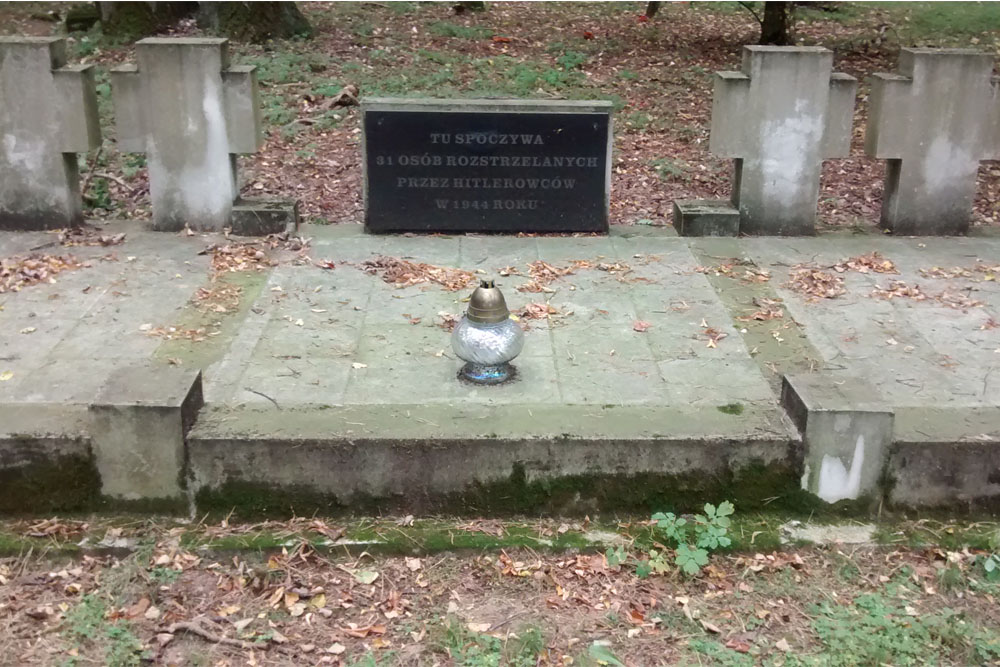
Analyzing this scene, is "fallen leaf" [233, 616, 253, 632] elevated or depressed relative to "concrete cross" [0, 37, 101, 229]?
depressed

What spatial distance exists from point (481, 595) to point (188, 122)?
452cm

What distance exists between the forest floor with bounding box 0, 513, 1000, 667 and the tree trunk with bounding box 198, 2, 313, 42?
10.0 m

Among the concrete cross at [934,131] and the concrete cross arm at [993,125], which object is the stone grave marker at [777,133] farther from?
the concrete cross arm at [993,125]

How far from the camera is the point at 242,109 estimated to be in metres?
6.93

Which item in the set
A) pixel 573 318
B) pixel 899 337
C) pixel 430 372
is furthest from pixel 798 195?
pixel 430 372

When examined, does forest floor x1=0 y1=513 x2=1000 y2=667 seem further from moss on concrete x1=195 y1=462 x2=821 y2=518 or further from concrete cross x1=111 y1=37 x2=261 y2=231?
concrete cross x1=111 y1=37 x2=261 y2=231

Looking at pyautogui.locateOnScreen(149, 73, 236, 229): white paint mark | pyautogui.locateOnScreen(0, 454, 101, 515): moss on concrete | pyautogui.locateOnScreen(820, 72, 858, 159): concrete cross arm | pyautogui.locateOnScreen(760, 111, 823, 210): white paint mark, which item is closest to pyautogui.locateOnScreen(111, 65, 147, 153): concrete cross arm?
pyautogui.locateOnScreen(149, 73, 236, 229): white paint mark

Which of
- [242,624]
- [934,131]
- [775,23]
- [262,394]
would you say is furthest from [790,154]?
[775,23]

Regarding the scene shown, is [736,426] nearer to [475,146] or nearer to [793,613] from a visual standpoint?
[793,613]

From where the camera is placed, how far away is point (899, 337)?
540cm

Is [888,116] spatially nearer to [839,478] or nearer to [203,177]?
[839,478]

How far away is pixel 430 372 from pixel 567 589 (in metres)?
1.42

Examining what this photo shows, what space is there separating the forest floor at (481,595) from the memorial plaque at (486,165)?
348 centimetres

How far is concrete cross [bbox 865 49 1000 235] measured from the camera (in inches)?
272
